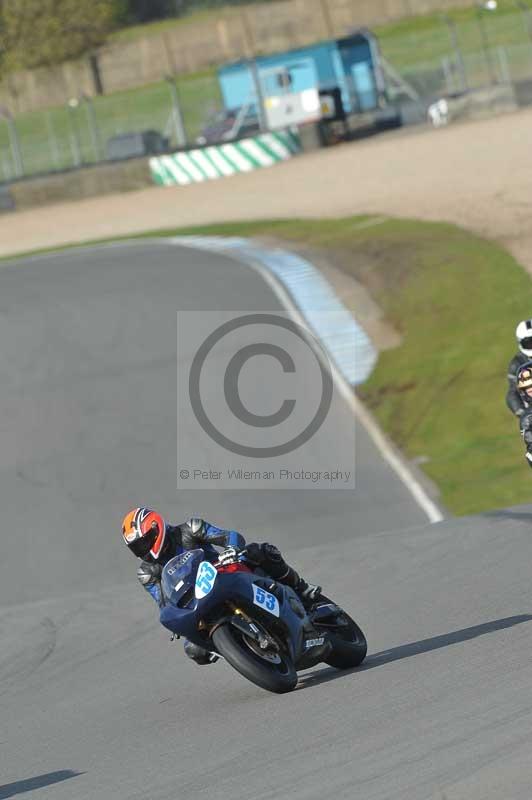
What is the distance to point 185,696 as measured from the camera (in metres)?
8.52

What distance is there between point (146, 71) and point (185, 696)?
2522 inches

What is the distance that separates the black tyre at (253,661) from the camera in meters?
7.09

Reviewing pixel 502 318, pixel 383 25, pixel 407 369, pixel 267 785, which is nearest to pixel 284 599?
pixel 267 785

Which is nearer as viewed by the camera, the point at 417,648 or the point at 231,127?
the point at 417,648

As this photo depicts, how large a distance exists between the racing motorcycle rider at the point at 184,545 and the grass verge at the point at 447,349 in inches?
306

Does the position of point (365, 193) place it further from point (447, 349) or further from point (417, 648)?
point (417, 648)

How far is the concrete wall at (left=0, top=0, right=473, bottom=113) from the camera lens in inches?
2694

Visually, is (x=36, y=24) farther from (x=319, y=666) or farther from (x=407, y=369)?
(x=319, y=666)

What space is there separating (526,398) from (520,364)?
0.31 metres

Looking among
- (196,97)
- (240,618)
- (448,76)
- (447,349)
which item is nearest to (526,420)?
(240,618)

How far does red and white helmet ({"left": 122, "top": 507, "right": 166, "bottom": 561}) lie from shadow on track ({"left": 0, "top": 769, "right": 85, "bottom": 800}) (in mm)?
1309
